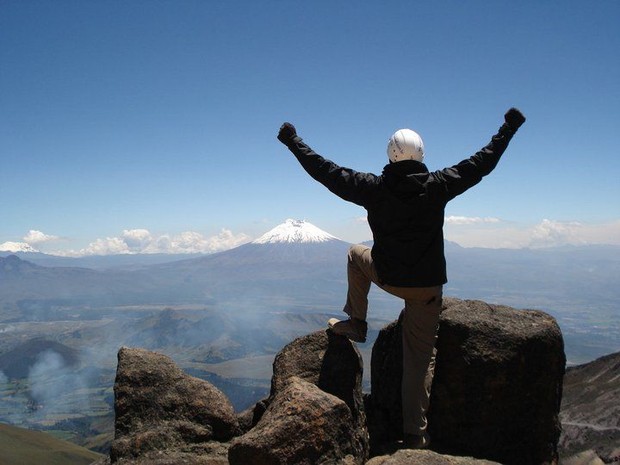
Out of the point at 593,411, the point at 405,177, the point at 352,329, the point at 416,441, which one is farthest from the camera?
the point at 593,411

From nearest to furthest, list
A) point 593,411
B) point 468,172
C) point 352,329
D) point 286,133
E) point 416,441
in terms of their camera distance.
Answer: point 468,172 < point 416,441 < point 286,133 < point 352,329 < point 593,411

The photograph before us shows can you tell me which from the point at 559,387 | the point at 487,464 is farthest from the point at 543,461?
the point at 487,464

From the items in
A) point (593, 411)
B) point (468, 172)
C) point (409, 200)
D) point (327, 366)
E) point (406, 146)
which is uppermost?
point (406, 146)

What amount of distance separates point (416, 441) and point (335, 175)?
527 cm

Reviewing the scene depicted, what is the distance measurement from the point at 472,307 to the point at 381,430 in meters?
3.48

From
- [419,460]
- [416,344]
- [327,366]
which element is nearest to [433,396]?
[416,344]

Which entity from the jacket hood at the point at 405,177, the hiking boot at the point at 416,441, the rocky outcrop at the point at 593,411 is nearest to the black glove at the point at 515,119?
the jacket hood at the point at 405,177

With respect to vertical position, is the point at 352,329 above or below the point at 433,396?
above

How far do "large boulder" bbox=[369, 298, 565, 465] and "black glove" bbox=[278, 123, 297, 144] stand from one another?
5.31m

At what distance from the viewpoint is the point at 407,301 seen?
9438 mm

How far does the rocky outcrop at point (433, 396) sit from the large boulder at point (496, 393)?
0.07 feet

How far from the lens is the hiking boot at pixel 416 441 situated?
9.17 meters

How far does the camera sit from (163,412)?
10.7 m

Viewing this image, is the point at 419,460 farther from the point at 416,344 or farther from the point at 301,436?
the point at 416,344
